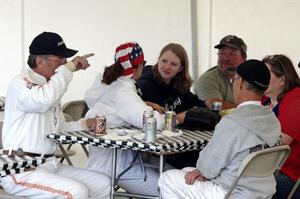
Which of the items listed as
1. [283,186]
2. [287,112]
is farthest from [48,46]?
[283,186]

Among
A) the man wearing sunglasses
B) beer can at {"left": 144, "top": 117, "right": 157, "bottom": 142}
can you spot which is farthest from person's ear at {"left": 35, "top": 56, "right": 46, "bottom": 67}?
the man wearing sunglasses

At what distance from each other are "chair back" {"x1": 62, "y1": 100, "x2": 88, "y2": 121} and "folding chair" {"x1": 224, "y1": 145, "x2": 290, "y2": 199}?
6.64ft

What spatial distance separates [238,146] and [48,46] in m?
1.19

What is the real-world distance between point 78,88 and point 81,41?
0.51m

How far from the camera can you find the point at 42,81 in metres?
3.11

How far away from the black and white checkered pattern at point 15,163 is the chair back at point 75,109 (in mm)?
1528

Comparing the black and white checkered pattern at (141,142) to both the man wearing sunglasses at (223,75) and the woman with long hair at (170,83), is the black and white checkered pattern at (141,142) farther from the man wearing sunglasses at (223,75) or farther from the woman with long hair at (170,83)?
the man wearing sunglasses at (223,75)

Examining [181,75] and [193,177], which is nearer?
[193,177]

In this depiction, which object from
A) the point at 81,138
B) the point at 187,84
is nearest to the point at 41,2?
the point at 187,84

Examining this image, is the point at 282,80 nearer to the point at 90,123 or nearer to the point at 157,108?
the point at 157,108

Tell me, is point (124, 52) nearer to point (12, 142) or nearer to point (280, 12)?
point (12, 142)

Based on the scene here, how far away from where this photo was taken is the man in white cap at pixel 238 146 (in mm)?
2770

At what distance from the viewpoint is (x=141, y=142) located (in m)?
3.02

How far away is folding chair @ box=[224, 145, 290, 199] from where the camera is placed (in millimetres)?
2625
